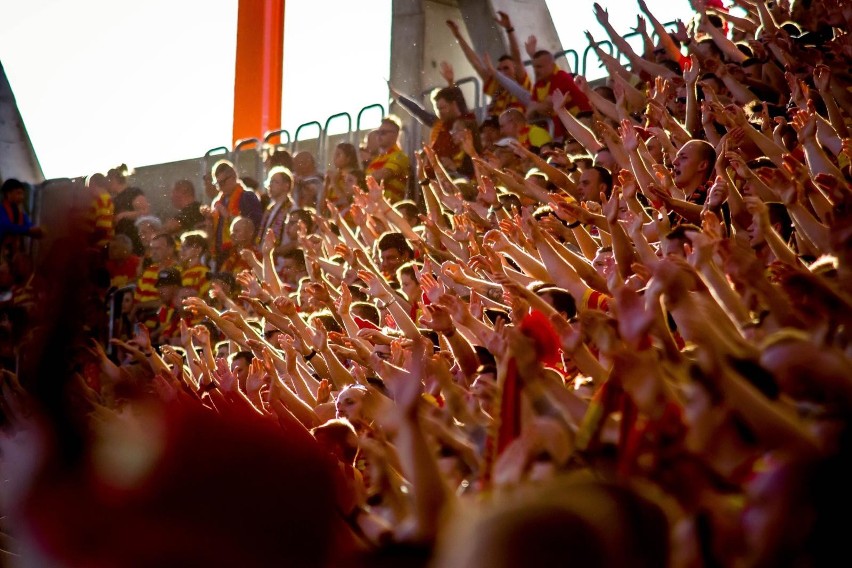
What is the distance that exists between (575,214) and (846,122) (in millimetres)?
1296

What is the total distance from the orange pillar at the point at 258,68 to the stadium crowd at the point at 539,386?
4360 millimetres

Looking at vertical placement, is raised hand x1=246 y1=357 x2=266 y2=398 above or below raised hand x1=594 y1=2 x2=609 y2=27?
below

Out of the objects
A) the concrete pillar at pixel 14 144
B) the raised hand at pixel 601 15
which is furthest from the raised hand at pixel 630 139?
the concrete pillar at pixel 14 144

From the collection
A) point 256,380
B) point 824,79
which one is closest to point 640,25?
point 824,79

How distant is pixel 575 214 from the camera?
385 centimetres

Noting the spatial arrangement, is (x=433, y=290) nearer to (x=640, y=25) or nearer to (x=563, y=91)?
(x=563, y=91)

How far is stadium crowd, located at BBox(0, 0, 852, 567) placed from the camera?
138 cm

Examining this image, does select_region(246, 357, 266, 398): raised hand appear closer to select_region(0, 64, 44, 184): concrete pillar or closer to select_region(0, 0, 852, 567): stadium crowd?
select_region(0, 0, 852, 567): stadium crowd

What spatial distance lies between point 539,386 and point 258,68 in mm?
8245

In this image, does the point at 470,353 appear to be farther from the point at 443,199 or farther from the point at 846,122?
the point at 443,199

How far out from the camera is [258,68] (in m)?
9.88

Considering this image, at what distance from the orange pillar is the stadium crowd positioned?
436 centimetres

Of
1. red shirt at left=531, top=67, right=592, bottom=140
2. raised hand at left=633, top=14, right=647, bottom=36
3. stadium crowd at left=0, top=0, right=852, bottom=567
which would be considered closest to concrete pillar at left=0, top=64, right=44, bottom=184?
stadium crowd at left=0, top=0, right=852, bottom=567

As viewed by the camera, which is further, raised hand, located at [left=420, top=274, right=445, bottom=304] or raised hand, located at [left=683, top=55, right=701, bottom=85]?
raised hand, located at [left=683, top=55, right=701, bottom=85]
